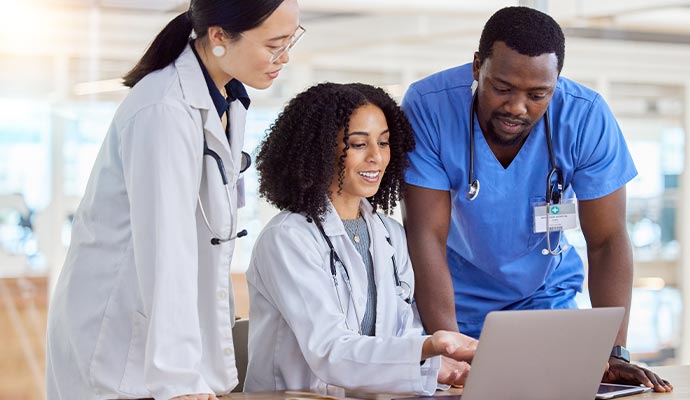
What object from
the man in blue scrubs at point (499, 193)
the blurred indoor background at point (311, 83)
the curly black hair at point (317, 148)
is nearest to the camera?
the curly black hair at point (317, 148)

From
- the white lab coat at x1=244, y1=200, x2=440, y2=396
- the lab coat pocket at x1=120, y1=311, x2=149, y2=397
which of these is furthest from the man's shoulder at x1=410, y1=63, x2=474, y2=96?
the lab coat pocket at x1=120, y1=311, x2=149, y2=397

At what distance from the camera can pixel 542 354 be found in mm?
1525

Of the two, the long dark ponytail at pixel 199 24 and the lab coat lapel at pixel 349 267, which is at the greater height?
the long dark ponytail at pixel 199 24

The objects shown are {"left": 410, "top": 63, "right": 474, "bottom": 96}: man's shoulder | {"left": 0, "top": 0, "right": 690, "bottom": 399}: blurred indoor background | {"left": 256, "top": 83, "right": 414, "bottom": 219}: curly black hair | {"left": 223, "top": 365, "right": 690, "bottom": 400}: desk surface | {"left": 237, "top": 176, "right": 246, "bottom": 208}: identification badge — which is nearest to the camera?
{"left": 223, "top": 365, "right": 690, "bottom": 400}: desk surface

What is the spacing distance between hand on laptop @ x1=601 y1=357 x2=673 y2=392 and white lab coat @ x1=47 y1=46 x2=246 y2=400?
29.2 inches

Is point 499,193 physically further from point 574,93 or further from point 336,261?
point 336,261

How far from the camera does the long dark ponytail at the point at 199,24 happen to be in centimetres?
157

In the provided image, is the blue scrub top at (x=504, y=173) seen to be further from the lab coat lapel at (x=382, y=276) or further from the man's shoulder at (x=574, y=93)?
the lab coat lapel at (x=382, y=276)

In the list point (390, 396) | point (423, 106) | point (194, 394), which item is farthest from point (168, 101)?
point (423, 106)

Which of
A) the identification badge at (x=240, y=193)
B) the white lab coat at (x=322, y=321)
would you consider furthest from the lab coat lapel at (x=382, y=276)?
the identification badge at (x=240, y=193)

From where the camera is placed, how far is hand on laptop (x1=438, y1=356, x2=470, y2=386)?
6.08ft

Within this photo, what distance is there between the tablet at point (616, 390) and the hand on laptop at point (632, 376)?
0.02 metres

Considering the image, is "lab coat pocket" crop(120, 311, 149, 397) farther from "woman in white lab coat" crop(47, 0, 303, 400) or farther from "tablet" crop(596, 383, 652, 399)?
"tablet" crop(596, 383, 652, 399)

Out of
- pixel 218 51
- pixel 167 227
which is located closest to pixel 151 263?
pixel 167 227
